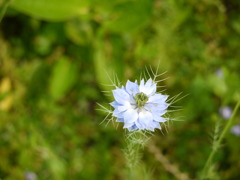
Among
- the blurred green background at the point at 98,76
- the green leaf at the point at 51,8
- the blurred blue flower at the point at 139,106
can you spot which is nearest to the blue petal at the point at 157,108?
the blurred blue flower at the point at 139,106

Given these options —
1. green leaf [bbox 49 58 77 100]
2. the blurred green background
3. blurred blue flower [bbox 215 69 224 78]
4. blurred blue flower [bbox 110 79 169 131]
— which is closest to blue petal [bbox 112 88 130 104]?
blurred blue flower [bbox 110 79 169 131]

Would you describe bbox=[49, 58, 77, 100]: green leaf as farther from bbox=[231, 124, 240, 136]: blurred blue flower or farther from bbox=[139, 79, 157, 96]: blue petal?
bbox=[139, 79, 157, 96]: blue petal

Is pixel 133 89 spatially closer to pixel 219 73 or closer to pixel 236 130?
pixel 236 130

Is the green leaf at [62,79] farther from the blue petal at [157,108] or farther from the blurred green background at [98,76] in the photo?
the blue petal at [157,108]

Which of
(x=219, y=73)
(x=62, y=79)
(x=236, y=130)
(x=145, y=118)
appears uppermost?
(x=219, y=73)

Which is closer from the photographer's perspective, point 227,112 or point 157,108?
point 157,108

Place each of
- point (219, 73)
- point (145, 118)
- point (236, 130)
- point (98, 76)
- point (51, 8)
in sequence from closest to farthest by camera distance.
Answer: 1. point (145, 118)
2. point (51, 8)
3. point (98, 76)
4. point (236, 130)
5. point (219, 73)

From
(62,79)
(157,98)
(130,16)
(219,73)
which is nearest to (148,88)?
(157,98)
